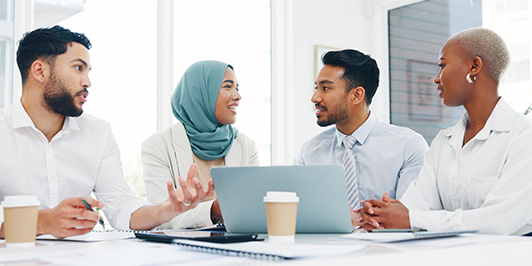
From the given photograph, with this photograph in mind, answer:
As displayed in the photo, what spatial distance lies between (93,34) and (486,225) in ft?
9.45

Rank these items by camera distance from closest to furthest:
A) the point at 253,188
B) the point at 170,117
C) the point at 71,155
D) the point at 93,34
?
the point at 253,188 → the point at 71,155 → the point at 93,34 → the point at 170,117

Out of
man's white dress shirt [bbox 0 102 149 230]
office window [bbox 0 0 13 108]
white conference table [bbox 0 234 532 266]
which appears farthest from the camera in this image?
office window [bbox 0 0 13 108]

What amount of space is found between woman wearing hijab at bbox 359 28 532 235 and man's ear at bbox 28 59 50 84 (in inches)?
48.8

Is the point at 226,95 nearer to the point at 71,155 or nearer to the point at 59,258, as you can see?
the point at 71,155

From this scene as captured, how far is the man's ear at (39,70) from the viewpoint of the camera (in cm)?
177

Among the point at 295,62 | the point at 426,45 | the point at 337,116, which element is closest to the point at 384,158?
the point at 337,116

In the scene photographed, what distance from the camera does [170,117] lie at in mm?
3623

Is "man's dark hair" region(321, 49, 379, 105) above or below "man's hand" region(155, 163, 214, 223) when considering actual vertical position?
above

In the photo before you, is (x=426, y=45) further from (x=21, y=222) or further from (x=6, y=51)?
(x=21, y=222)

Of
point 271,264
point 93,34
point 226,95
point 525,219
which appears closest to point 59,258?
point 271,264

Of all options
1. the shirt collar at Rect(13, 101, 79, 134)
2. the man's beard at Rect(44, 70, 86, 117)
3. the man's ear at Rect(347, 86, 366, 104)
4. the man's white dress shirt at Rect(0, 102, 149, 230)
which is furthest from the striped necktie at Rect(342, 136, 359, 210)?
the shirt collar at Rect(13, 101, 79, 134)

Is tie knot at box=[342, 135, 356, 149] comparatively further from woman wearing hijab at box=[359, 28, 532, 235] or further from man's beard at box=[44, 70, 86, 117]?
man's beard at box=[44, 70, 86, 117]

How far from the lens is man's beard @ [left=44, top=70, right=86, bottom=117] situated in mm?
1741

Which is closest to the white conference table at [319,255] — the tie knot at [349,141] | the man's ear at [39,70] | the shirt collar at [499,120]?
the shirt collar at [499,120]
